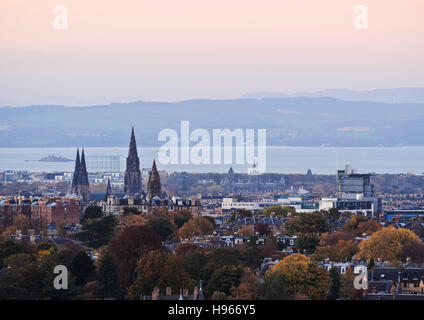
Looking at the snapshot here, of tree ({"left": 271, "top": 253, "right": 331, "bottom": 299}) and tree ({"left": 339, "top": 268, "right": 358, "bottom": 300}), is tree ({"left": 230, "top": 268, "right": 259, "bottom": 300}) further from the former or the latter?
tree ({"left": 339, "top": 268, "right": 358, "bottom": 300})

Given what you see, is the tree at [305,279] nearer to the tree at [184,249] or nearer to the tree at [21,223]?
the tree at [184,249]

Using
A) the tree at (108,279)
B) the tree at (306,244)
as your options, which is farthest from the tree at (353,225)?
the tree at (108,279)

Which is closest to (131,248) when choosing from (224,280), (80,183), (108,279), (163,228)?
(108,279)

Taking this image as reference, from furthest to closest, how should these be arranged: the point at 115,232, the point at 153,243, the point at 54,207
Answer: the point at 54,207
the point at 115,232
the point at 153,243

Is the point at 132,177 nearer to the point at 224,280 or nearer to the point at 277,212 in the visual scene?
the point at 277,212

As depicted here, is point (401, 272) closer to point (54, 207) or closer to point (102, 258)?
point (102, 258)

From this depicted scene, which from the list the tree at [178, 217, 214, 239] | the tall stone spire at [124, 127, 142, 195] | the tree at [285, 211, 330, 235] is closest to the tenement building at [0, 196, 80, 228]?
the tree at [178, 217, 214, 239]
